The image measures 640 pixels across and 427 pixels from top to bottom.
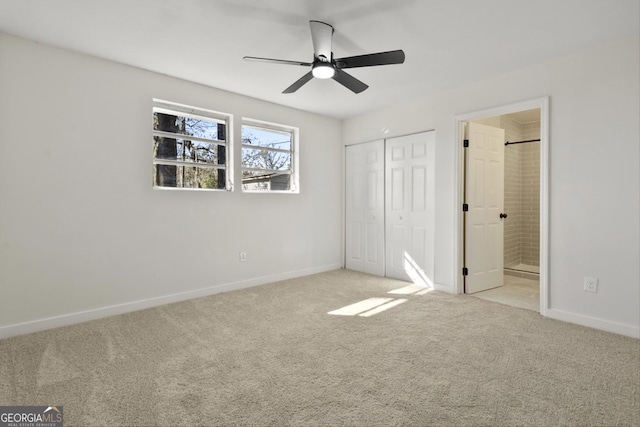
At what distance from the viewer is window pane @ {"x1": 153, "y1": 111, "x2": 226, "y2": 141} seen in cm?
372

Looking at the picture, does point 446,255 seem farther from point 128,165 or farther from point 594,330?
point 128,165

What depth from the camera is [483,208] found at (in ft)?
13.9

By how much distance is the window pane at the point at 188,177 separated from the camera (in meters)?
3.70

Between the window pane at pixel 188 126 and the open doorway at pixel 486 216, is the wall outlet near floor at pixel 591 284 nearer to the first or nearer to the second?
the open doorway at pixel 486 216

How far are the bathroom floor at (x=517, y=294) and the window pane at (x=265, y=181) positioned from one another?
3008 millimetres

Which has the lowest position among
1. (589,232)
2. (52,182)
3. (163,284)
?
(163,284)

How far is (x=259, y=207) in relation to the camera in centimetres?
452

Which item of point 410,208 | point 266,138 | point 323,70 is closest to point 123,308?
point 266,138

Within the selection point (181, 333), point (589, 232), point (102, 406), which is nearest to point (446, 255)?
point (589, 232)

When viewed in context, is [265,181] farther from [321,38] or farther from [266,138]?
[321,38]

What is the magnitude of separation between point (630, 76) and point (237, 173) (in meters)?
4.08

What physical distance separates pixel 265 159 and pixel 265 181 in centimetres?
32

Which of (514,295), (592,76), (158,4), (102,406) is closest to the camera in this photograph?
(102,406)

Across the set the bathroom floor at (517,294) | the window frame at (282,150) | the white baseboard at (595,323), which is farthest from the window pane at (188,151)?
the white baseboard at (595,323)
